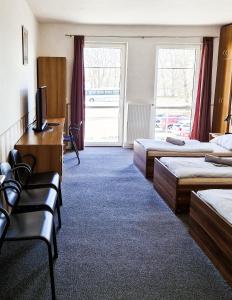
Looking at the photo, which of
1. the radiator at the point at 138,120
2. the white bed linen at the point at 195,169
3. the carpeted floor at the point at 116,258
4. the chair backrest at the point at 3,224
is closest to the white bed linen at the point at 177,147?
the white bed linen at the point at 195,169

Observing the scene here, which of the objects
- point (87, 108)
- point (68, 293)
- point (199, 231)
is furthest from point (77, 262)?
point (87, 108)

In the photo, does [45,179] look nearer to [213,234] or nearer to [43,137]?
[43,137]

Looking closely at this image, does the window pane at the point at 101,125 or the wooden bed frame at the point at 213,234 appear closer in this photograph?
the wooden bed frame at the point at 213,234

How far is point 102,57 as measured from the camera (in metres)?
6.21

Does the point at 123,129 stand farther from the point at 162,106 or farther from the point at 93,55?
the point at 93,55

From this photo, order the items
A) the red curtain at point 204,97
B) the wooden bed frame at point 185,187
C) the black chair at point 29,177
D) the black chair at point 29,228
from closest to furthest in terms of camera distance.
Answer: the black chair at point 29,228, the black chair at point 29,177, the wooden bed frame at point 185,187, the red curtain at point 204,97

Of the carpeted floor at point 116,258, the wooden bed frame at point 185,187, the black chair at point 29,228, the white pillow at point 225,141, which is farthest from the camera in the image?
the white pillow at point 225,141

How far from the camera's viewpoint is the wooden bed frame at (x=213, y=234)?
2.15 meters

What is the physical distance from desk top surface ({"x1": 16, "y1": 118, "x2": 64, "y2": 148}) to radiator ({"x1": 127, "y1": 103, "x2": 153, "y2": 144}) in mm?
2064

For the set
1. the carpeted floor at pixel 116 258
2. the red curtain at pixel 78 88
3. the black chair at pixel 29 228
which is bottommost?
the carpeted floor at pixel 116 258

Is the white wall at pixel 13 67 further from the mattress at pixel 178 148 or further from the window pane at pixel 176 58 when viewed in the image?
the window pane at pixel 176 58

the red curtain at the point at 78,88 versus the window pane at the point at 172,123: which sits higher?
the red curtain at the point at 78,88

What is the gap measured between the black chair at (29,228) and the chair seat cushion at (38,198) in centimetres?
18

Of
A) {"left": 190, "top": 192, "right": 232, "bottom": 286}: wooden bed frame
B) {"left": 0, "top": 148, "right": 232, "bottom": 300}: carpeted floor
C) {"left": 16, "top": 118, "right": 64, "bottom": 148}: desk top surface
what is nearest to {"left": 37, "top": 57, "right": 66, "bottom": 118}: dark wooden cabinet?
{"left": 16, "top": 118, "right": 64, "bottom": 148}: desk top surface
